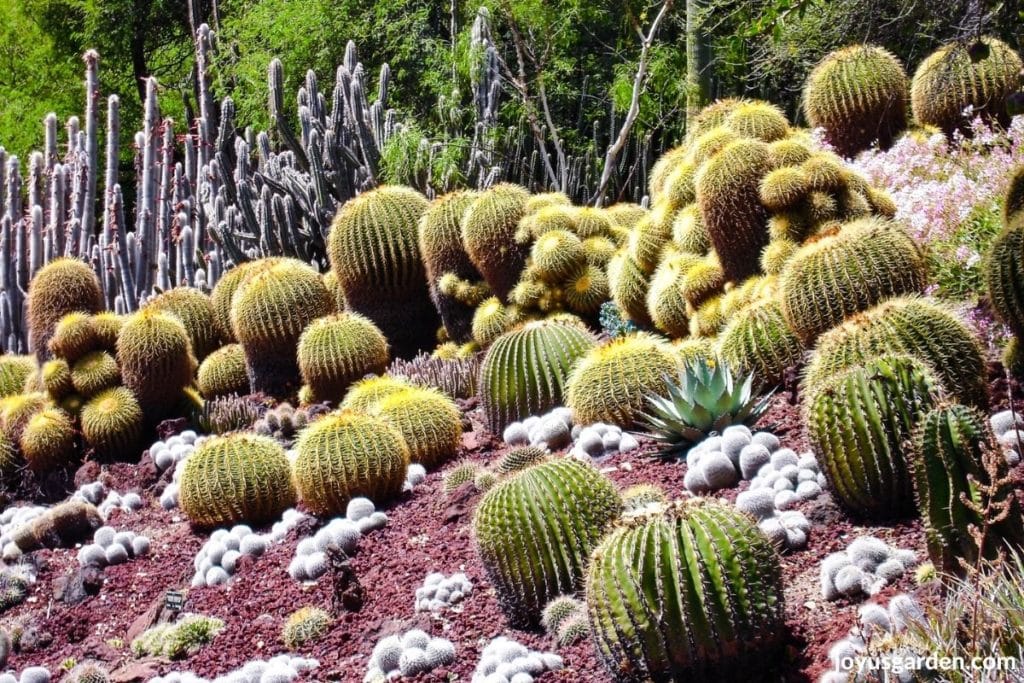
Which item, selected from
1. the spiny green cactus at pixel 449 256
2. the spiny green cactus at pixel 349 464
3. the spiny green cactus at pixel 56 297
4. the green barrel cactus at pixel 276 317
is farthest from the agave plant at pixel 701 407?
the spiny green cactus at pixel 56 297

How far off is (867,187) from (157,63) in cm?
2422

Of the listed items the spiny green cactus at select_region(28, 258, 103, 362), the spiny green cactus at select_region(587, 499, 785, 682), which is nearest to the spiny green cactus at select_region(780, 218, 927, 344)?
the spiny green cactus at select_region(587, 499, 785, 682)

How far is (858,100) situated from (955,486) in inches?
269

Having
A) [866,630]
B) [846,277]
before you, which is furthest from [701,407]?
[866,630]

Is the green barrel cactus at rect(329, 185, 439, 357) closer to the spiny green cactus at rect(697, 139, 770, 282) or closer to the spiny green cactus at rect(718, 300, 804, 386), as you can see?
the spiny green cactus at rect(697, 139, 770, 282)

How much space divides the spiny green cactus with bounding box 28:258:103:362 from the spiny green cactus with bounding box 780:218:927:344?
6931 mm

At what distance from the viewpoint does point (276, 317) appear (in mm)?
9859

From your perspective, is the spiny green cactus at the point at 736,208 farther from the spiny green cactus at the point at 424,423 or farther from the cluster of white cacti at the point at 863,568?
the cluster of white cacti at the point at 863,568

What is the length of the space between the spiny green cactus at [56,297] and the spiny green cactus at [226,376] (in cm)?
130

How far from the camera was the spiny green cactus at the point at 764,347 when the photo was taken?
6.25 metres

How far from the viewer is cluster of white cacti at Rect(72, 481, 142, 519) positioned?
28.8 feet

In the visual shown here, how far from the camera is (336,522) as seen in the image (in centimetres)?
670

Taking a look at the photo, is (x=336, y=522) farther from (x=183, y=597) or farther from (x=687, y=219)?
(x=687, y=219)

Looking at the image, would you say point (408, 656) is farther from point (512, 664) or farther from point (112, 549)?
point (112, 549)
